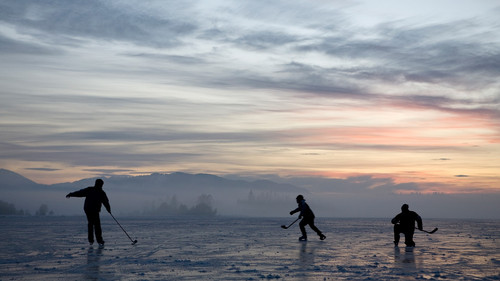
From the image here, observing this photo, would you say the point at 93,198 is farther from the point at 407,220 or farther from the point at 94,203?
the point at 407,220

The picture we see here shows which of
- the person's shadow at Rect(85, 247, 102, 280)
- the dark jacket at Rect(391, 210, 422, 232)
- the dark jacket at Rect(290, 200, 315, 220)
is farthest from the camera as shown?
the dark jacket at Rect(290, 200, 315, 220)

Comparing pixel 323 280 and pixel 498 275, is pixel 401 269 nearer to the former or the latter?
pixel 498 275

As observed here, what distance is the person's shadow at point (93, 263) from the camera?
1033 centimetres

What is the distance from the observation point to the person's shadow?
10.3 m

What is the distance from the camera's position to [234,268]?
38.8 feet

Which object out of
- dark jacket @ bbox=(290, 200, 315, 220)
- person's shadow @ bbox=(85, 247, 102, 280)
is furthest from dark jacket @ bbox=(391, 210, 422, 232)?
person's shadow @ bbox=(85, 247, 102, 280)

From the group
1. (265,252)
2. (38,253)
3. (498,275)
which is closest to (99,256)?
(38,253)

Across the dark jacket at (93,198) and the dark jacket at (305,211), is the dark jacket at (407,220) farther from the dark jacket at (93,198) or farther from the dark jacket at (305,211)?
the dark jacket at (93,198)

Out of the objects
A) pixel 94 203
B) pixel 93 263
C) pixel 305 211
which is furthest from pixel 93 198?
pixel 305 211

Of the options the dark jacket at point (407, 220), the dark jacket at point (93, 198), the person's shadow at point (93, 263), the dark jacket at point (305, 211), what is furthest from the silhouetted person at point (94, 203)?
the dark jacket at point (407, 220)

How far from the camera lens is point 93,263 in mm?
12539

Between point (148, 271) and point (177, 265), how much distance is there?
1248mm

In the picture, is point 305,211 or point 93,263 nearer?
point 93,263

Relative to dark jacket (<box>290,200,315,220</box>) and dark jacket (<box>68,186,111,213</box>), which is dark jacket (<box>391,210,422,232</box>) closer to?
dark jacket (<box>290,200,315,220</box>)
